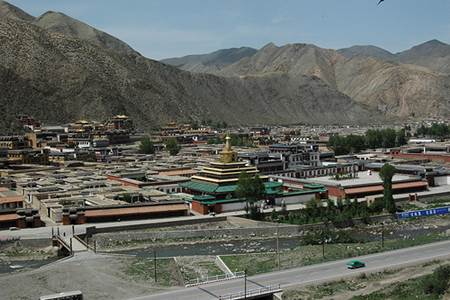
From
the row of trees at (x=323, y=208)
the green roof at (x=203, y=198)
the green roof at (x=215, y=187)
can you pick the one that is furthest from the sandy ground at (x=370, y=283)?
the green roof at (x=215, y=187)

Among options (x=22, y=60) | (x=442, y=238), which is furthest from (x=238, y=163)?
(x=22, y=60)

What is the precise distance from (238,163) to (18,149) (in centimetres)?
4117

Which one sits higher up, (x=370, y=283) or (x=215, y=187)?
(x=215, y=187)

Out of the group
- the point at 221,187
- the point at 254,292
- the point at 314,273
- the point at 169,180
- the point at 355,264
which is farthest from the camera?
the point at 169,180

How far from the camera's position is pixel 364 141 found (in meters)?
101

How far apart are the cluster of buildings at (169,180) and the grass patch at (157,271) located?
11705 mm

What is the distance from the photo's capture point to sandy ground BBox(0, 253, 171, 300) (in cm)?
2716

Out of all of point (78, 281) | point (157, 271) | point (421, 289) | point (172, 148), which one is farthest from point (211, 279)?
point (172, 148)

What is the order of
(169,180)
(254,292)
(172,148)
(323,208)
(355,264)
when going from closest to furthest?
(254,292) < (355,264) < (323,208) < (169,180) < (172,148)

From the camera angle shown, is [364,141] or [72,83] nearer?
[364,141]

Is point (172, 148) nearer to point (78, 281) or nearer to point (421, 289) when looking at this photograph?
point (78, 281)

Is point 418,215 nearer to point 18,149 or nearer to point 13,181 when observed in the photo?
point 13,181

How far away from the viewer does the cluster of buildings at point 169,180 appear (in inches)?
1794

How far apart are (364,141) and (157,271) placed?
248ft
